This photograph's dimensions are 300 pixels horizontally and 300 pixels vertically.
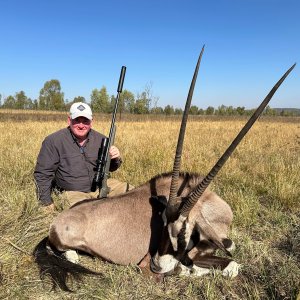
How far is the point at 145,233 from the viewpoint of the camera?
3.49 meters

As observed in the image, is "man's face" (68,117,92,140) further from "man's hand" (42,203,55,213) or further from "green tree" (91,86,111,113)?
"green tree" (91,86,111,113)

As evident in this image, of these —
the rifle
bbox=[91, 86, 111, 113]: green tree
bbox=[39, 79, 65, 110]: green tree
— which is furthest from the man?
bbox=[39, 79, 65, 110]: green tree

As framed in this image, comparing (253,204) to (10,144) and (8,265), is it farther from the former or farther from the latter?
(10,144)

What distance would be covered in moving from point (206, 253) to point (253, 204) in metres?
1.69

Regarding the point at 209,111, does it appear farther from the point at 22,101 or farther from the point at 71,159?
the point at 71,159

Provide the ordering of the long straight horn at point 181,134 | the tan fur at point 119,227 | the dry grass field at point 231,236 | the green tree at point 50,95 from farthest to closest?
the green tree at point 50,95
the tan fur at point 119,227
the dry grass field at point 231,236
the long straight horn at point 181,134

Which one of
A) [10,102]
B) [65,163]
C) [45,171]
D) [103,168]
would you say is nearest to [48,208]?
[45,171]

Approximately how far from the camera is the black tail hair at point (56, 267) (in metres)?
3.25

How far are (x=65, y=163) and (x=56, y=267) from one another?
5.04 feet

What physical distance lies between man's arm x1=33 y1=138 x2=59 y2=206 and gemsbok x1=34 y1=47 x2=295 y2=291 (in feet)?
2.89

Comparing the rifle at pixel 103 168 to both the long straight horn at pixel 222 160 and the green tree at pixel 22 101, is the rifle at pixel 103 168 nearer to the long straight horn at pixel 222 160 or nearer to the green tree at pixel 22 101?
the long straight horn at pixel 222 160

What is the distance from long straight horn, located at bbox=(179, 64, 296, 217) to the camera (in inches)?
91.6

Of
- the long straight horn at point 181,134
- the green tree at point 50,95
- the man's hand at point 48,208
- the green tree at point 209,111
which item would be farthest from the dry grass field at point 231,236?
the green tree at point 209,111

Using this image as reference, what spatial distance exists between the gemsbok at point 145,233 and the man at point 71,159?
0.97m
